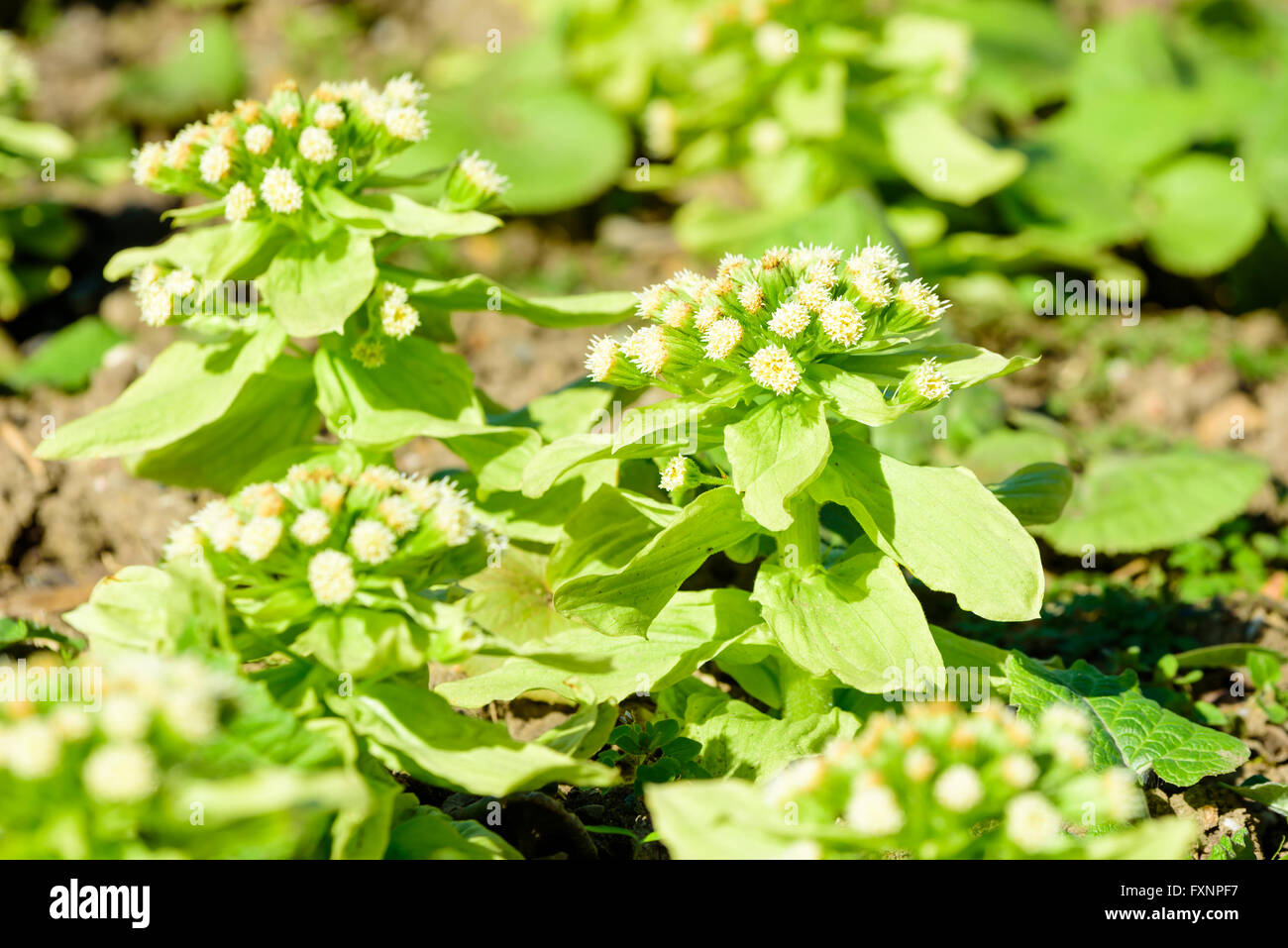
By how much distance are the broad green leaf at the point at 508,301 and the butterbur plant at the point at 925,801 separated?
1.36m

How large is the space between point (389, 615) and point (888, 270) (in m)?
1.15

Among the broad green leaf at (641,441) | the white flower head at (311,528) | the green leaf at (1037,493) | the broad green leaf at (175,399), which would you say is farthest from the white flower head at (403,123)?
the green leaf at (1037,493)

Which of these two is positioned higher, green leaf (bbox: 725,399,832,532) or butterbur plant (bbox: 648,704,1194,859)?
green leaf (bbox: 725,399,832,532)

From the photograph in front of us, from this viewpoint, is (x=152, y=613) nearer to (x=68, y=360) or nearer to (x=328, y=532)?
(x=328, y=532)

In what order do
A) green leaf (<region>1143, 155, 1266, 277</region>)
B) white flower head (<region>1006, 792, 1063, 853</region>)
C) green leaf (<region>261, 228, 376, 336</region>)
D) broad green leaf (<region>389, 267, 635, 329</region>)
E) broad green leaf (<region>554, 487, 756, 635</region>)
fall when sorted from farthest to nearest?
1. green leaf (<region>1143, 155, 1266, 277</region>)
2. broad green leaf (<region>389, 267, 635, 329</region>)
3. green leaf (<region>261, 228, 376, 336</region>)
4. broad green leaf (<region>554, 487, 756, 635</region>)
5. white flower head (<region>1006, 792, 1063, 853</region>)

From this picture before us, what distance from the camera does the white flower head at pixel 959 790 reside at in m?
1.50

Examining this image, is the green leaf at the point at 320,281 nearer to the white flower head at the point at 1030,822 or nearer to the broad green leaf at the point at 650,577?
the broad green leaf at the point at 650,577

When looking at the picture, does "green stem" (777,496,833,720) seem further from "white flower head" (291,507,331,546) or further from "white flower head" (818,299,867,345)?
"white flower head" (291,507,331,546)

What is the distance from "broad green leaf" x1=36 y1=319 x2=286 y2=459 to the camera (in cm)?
246

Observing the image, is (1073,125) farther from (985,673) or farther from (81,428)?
(81,428)

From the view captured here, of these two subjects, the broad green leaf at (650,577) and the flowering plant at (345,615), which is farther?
the broad green leaf at (650,577)

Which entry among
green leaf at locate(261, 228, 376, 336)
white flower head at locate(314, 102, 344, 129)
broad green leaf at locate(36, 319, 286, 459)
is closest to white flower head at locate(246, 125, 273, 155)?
white flower head at locate(314, 102, 344, 129)

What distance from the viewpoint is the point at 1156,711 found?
238 cm

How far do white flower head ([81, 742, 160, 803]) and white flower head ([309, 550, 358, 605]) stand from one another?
18.4 inches
